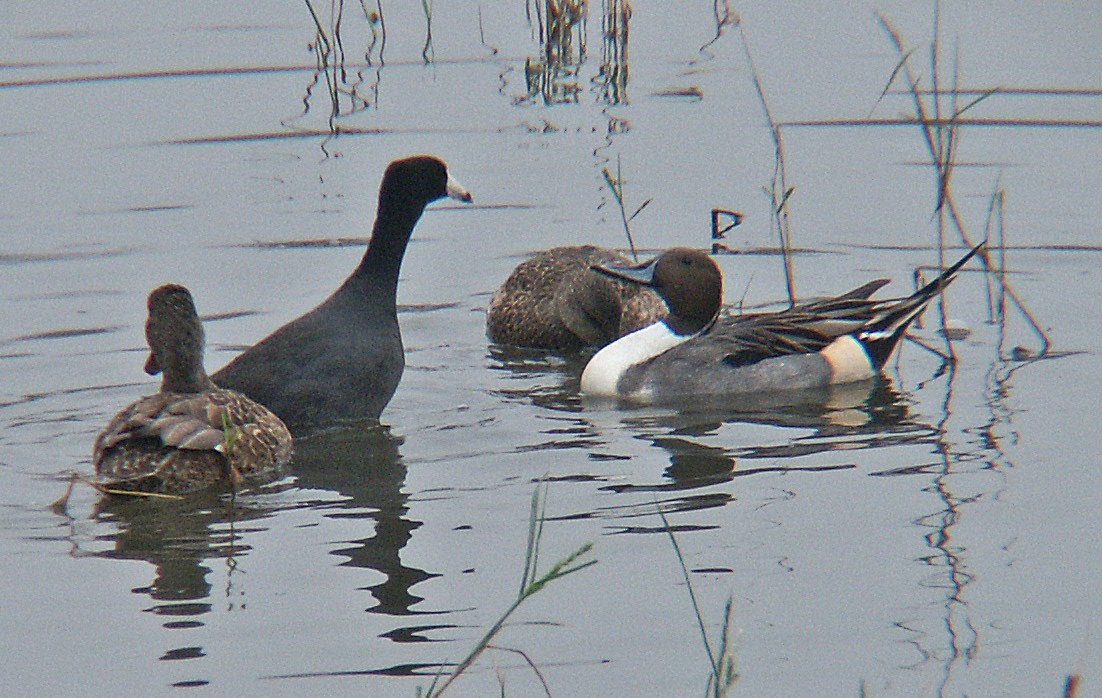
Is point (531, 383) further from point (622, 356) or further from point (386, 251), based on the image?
point (386, 251)

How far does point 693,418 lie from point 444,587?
2.93 metres

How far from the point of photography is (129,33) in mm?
17766

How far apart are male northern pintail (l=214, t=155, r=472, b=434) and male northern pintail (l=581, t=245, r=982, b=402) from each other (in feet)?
4.21

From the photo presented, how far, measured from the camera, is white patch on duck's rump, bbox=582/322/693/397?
965 cm

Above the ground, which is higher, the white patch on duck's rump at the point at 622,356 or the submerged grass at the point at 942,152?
the submerged grass at the point at 942,152

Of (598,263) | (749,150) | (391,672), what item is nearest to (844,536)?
(391,672)

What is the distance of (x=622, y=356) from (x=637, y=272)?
64 centimetres

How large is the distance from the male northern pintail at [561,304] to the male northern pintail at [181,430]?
265 cm

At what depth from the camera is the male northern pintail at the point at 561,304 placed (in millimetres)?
10719


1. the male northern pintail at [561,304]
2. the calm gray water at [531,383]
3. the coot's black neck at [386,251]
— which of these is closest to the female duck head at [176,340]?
the calm gray water at [531,383]

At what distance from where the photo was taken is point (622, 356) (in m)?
9.78

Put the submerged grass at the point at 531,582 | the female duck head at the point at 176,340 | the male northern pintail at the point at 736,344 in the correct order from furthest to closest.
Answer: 1. the male northern pintail at the point at 736,344
2. the female duck head at the point at 176,340
3. the submerged grass at the point at 531,582

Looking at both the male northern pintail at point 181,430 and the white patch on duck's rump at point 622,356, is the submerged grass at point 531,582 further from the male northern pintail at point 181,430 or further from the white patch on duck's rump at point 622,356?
the white patch on duck's rump at point 622,356

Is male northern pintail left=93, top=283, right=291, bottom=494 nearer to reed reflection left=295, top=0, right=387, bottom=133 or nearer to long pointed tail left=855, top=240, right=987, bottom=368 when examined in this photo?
long pointed tail left=855, top=240, right=987, bottom=368
